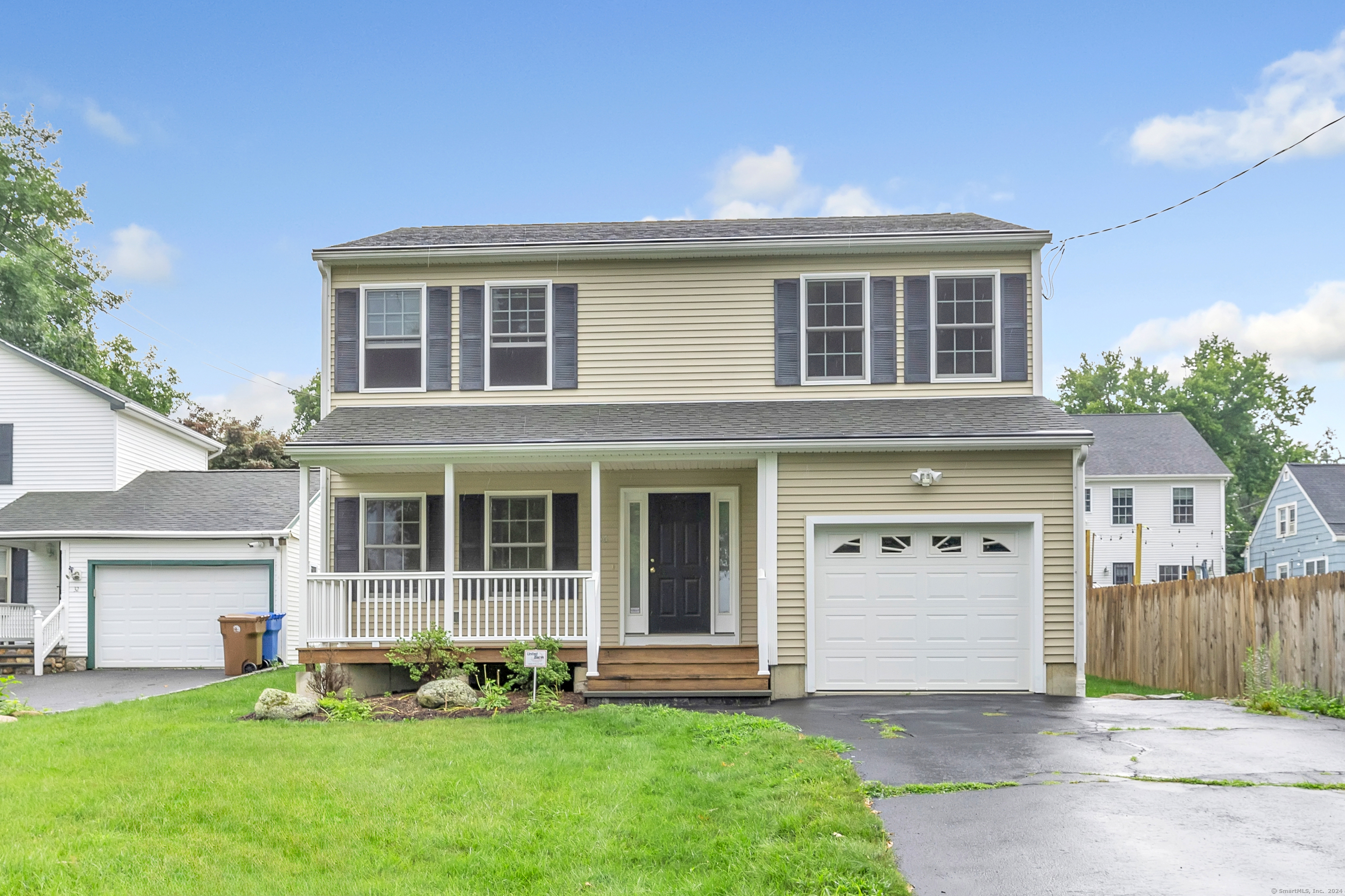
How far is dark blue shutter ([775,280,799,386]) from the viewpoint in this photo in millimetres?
13984

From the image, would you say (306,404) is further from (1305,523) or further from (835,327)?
(1305,523)

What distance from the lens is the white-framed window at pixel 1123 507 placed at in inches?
1282

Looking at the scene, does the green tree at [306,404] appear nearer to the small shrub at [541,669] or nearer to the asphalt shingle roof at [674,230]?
the asphalt shingle roof at [674,230]

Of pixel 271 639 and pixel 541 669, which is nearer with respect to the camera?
pixel 541 669

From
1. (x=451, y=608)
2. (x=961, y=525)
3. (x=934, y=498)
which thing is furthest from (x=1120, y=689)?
(x=451, y=608)

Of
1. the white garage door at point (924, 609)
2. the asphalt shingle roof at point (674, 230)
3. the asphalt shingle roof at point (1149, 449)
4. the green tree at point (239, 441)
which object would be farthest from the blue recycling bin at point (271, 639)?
the asphalt shingle roof at point (1149, 449)

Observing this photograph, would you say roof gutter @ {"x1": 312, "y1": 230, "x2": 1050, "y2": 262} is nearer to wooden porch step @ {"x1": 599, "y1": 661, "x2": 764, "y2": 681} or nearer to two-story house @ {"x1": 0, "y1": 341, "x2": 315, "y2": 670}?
wooden porch step @ {"x1": 599, "y1": 661, "x2": 764, "y2": 681}

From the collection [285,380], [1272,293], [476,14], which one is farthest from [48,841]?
[285,380]

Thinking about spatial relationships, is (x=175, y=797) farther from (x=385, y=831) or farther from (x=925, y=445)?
(x=925, y=445)

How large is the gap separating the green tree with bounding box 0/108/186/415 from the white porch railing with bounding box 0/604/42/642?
1380 centimetres

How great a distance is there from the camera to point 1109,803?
20.8ft

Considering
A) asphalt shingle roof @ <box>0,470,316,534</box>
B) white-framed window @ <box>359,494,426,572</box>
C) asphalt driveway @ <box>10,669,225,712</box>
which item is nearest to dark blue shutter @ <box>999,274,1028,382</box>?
white-framed window @ <box>359,494,426,572</box>

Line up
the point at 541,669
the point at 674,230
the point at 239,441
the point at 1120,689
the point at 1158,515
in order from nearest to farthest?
the point at 541,669 → the point at 674,230 → the point at 1120,689 → the point at 1158,515 → the point at 239,441

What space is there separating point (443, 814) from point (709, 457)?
6648 millimetres
